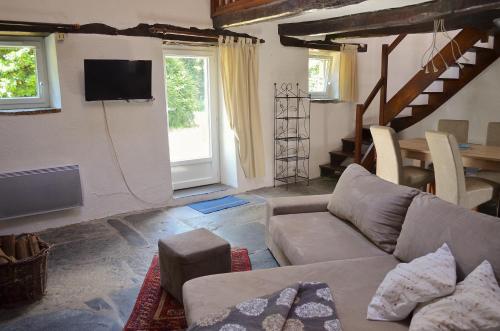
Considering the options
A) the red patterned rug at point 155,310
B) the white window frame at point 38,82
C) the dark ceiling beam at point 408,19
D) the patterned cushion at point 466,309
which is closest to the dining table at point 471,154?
Result: the dark ceiling beam at point 408,19

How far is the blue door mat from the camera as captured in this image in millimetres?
4586

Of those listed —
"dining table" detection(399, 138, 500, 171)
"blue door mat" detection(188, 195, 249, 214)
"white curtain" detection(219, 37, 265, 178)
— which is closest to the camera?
"dining table" detection(399, 138, 500, 171)

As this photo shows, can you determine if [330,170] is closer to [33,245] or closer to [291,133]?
[291,133]

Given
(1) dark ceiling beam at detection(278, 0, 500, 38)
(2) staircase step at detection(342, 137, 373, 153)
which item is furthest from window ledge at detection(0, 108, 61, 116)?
(2) staircase step at detection(342, 137, 373, 153)

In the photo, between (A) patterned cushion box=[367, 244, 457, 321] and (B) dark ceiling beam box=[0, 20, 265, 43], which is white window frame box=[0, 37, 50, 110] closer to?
(B) dark ceiling beam box=[0, 20, 265, 43]

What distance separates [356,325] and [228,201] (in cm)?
333

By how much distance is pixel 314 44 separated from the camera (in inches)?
226

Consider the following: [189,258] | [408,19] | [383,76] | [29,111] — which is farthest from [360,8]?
[29,111]

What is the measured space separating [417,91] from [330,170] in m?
1.70

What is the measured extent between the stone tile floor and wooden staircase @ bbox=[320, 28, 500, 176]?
162 centimetres

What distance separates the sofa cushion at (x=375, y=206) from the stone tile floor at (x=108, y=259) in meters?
0.81

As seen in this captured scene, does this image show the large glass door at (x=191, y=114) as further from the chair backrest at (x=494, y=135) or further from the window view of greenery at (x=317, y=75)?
the chair backrest at (x=494, y=135)

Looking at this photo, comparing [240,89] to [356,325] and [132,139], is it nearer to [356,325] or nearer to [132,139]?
[132,139]

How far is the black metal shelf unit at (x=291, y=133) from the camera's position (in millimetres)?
5605
